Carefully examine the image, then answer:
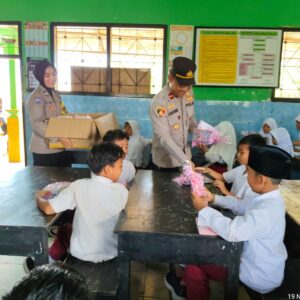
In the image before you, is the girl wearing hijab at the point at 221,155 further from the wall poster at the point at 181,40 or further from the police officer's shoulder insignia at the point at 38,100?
the police officer's shoulder insignia at the point at 38,100

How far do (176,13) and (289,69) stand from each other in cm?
181

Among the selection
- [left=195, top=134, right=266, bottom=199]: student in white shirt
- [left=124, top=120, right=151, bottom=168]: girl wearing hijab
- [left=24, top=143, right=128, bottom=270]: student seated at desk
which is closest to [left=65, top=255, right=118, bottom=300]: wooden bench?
[left=24, top=143, right=128, bottom=270]: student seated at desk

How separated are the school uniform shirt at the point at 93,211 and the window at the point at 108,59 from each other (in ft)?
11.0

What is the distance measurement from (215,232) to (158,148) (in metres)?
1.52

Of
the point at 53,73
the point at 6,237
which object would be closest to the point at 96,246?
the point at 6,237

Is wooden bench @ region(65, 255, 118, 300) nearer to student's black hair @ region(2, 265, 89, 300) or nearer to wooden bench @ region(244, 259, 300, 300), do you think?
wooden bench @ region(244, 259, 300, 300)

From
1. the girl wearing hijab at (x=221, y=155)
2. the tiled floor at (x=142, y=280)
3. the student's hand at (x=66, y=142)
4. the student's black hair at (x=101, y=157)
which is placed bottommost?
the tiled floor at (x=142, y=280)

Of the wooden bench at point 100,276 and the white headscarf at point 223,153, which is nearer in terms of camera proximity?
the wooden bench at point 100,276

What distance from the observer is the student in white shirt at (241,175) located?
2238 mm

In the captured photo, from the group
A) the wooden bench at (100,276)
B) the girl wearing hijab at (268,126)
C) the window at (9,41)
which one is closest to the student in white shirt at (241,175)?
the wooden bench at (100,276)

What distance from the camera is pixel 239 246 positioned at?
1560 mm

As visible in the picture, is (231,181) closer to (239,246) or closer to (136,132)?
(239,246)

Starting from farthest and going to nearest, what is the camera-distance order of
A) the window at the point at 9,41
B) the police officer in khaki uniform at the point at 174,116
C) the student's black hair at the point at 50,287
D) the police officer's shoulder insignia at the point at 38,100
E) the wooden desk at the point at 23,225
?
the window at the point at 9,41 → the police officer's shoulder insignia at the point at 38,100 → the police officer in khaki uniform at the point at 174,116 → the wooden desk at the point at 23,225 → the student's black hair at the point at 50,287

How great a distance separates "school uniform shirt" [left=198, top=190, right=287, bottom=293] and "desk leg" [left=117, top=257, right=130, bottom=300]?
0.41 metres
